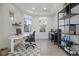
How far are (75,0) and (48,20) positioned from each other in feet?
27.8

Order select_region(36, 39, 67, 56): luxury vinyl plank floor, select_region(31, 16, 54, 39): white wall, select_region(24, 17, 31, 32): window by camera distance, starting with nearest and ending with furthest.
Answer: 1. select_region(36, 39, 67, 56): luxury vinyl plank floor
2. select_region(24, 17, 31, 32): window
3. select_region(31, 16, 54, 39): white wall

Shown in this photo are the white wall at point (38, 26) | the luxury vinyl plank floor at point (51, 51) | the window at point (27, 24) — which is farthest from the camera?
the white wall at point (38, 26)

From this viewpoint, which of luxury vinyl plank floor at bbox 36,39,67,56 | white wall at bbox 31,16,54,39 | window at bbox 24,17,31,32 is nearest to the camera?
luxury vinyl plank floor at bbox 36,39,67,56

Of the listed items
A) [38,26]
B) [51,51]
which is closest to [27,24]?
[38,26]

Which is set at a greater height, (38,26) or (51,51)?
(38,26)

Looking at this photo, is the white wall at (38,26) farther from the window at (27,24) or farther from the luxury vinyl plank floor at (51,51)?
the luxury vinyl plank floor at (51,51)

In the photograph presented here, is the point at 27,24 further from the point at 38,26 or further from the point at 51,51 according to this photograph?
the point at 51,51

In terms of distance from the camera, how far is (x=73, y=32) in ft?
12.5

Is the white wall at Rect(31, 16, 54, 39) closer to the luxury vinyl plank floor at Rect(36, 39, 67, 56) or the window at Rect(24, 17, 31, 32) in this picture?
the window at Rect(24, 17, 31, 32)

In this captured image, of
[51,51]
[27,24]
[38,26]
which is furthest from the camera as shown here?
[38,26]

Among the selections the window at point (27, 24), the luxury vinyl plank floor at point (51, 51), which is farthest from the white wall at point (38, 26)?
the luxury vinyl plank floor at point (51, 51)

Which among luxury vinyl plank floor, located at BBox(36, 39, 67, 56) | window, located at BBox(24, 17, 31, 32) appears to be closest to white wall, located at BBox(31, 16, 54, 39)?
window, located at BBox(24, 17, 31, 32)

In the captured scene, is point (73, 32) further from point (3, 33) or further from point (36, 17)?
point (36, 17)

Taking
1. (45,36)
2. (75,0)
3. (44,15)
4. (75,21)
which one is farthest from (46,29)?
(75,0)
